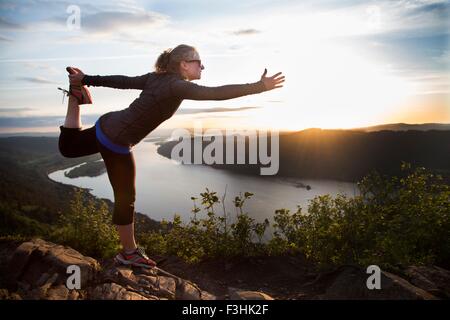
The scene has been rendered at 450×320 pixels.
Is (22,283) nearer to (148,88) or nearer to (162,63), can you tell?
(148,88)

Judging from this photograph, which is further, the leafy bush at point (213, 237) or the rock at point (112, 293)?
the leafy bush at point (213, 237)

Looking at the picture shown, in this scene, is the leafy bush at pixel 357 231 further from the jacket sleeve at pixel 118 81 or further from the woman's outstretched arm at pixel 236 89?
the woman's outstretched arm at pixel 236 89

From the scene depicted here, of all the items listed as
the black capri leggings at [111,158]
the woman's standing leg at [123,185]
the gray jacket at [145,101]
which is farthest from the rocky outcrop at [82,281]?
the gray jacket at [145,101]

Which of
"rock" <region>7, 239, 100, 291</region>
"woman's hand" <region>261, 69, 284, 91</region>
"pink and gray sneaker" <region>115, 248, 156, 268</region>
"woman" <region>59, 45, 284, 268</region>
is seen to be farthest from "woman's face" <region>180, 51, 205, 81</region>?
"rock" <region>7, 239, 100, 291</region>

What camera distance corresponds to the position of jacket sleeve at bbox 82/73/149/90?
3809mm

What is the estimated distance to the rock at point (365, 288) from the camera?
11.8 feet

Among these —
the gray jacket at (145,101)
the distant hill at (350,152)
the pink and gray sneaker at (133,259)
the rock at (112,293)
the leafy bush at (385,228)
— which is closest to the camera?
the gray jacket at (145,101)

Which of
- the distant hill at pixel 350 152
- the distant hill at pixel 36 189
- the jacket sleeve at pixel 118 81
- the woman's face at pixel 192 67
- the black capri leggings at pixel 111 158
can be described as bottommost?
the distant hill at pixel 36 189

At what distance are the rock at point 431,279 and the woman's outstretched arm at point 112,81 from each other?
3.60 m

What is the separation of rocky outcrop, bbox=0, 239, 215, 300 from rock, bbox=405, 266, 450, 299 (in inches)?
88.2

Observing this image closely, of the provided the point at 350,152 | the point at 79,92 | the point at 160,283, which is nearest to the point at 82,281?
the point at 160,283

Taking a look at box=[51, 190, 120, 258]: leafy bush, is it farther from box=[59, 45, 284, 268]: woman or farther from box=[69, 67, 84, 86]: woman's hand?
box=[69, 67, 84, 86]: woman's hand
